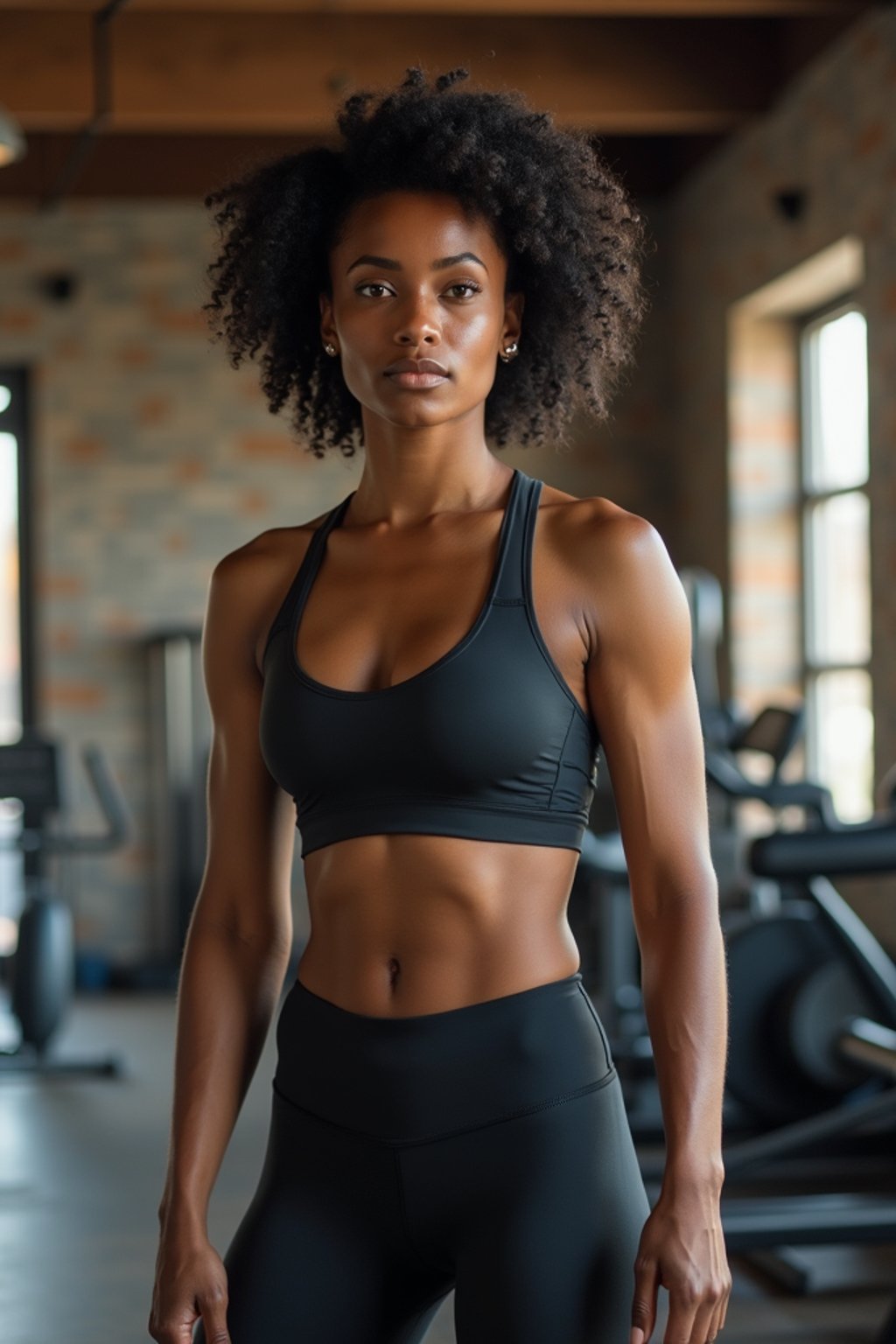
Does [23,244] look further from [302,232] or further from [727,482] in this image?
[302,232]

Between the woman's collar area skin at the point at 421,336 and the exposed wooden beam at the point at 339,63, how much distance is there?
4612 mm

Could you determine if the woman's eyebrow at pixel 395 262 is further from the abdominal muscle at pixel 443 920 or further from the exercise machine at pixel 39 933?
the exercise machine at pixel 39 933

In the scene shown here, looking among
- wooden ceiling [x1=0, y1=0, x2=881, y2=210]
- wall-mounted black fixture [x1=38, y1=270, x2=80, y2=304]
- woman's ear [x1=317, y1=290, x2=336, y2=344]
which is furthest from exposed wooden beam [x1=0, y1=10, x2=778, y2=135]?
woman's ear [x1=317, y1=290, x2=336, y2=344]

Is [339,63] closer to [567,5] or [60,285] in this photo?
[567,5]

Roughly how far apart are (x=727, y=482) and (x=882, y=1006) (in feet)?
11.9

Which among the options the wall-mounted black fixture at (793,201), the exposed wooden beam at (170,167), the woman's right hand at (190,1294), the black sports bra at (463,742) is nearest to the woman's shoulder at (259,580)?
the black sports bra at (463,742)

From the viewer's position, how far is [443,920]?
49.8 inches

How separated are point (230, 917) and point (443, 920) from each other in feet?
0.79

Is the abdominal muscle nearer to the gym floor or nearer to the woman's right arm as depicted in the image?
the woman's right arm

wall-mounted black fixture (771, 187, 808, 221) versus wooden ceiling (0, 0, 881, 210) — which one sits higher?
wooden ceiling (0, 0, 881, 210)

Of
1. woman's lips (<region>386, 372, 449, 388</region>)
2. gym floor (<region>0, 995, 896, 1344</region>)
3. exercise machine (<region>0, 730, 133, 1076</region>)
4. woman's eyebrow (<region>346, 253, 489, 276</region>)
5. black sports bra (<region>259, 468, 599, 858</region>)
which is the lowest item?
gym floor (<region>0, 995, 896, 1344</region>)

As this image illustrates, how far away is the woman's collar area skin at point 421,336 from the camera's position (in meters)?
1.32

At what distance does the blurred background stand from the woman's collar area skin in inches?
59.3

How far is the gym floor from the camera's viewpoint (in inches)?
118
